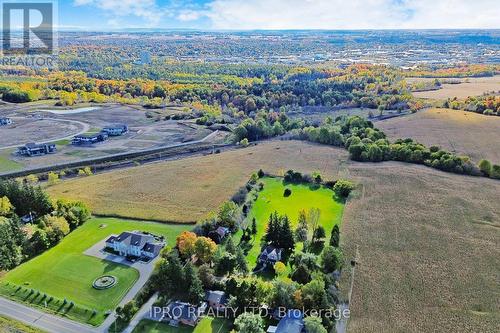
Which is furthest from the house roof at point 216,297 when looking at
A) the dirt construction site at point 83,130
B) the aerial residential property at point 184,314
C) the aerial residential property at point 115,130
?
the aerial residential property at point 115,130

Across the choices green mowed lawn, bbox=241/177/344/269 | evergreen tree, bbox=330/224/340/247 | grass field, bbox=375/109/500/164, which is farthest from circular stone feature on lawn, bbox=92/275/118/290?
grass field, bbox=375/109/500/164

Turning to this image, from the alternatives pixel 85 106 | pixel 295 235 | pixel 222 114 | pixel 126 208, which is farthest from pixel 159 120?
pixel 295 235

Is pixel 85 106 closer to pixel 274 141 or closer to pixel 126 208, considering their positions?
pixel 274 141

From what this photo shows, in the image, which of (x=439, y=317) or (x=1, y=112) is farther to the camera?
(x=1, y=112)

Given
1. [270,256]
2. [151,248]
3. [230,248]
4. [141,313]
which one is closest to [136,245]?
[151,248]

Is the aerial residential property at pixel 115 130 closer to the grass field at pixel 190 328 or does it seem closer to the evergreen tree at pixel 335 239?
the evergreen tree at pixel 335 239

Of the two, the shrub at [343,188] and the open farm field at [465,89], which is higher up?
the open farm field at [465,89]

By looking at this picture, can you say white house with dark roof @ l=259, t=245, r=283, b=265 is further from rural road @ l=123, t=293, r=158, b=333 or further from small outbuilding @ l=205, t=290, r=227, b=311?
rural road @ l=123, t=293, r=158, b=333
